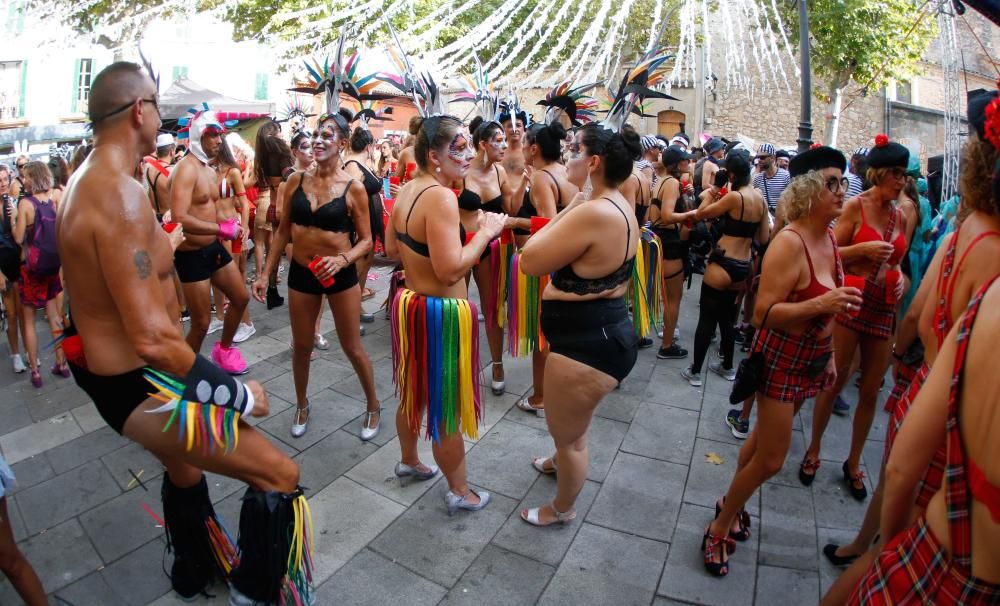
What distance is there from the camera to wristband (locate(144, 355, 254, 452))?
2.02 metres

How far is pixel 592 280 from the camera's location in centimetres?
258

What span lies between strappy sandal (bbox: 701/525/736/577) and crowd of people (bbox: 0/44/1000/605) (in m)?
0.01

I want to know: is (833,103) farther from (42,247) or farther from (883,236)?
(42,247)

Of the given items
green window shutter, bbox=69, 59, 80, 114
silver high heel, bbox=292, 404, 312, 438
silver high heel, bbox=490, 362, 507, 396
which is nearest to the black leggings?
silver high heel, bbox=490, 362, 507, 396

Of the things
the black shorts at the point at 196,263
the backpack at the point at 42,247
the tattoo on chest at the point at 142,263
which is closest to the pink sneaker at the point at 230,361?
the black shorts at the point at 196,263

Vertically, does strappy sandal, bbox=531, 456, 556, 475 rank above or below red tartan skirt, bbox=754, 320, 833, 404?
below

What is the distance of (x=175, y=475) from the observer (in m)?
2.41

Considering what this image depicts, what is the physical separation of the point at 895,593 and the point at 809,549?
171 centimetres

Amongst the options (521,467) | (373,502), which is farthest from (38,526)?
(521,467)

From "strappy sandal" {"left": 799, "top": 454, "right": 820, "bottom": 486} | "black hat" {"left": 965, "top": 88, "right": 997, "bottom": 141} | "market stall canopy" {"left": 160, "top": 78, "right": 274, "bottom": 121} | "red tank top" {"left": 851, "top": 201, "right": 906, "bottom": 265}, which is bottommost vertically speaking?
"strappy sandal" {"left": 799, "top": 454, "right": 820, "bottom": 486}

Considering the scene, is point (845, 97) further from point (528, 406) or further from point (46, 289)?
point (46, 289)

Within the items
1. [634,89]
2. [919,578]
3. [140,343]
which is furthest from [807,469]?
[140,343]

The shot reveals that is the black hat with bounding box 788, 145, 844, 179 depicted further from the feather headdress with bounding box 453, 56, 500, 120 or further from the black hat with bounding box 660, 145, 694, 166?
the feather headdress with bounding box 453, 56, 500, 120

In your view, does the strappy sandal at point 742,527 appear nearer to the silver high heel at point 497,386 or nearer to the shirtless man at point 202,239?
the silver high heel at point 497,386
